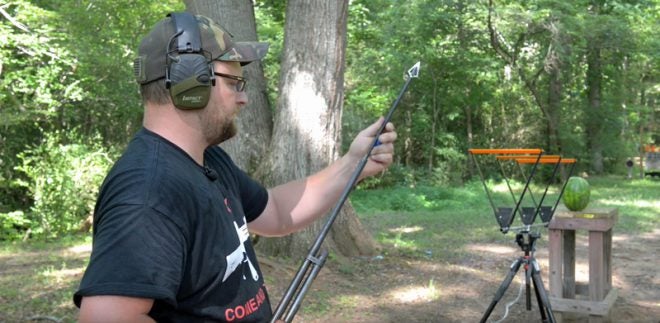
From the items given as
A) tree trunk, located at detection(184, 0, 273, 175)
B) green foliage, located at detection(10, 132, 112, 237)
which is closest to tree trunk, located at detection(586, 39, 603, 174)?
green foliage, located at detection(10, 132, 112, 237)

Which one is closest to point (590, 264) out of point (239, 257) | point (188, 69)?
point (239, 257)

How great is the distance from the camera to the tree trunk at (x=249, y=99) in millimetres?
6793

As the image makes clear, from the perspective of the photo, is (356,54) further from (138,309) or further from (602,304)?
(138,309)

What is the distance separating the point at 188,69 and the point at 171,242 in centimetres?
47

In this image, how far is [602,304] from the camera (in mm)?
5145

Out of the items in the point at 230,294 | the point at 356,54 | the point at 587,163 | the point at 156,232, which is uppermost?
the point at 356,54

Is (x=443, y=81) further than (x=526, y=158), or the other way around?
(x=443, y=81)

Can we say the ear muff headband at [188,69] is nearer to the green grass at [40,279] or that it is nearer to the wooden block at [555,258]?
the green grass at [40,279]

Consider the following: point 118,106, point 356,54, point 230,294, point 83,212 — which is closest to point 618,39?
point 356,54

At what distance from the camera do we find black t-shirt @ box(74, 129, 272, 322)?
1.48 m

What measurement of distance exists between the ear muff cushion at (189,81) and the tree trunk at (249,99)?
16.4ft

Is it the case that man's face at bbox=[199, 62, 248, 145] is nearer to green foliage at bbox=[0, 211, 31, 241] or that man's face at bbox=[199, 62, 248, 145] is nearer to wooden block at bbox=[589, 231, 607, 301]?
wooden block at bbox=[589, 231, 607, 301]

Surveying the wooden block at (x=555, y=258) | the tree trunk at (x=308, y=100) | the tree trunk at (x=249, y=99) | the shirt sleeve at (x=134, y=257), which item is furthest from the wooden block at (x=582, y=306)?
the shirt sleeve at (x=134, y=257)

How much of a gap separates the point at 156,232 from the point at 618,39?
19.1 meters
